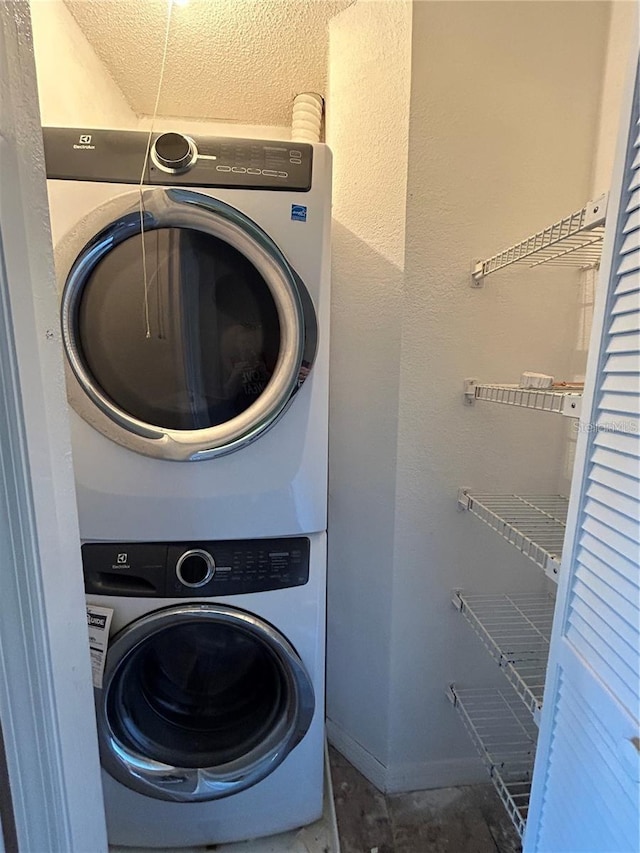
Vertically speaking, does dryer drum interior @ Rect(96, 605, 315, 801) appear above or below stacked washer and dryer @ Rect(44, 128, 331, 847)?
below

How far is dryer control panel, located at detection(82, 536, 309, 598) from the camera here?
40.2 inches

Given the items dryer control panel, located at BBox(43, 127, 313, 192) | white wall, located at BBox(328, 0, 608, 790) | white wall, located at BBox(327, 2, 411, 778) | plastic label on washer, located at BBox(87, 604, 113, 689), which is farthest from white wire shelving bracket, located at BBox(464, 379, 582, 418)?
plastic label on washer, located at BBox(87, 604, 113, 689)

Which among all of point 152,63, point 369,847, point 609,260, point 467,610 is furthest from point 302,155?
point 369,847

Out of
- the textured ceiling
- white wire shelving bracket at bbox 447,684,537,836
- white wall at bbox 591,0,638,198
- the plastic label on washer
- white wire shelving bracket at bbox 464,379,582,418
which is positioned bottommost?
white wire shelving bracket at bbox 447,684,537,836

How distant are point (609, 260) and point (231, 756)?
1302 mm

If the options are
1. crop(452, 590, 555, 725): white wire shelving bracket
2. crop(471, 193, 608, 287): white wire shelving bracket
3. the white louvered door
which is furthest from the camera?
crop(452, 590, 555, 725): white wire shelving bracket

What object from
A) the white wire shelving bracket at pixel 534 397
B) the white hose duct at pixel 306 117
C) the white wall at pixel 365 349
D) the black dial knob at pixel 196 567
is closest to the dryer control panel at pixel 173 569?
the black dial knob at pixel 196 567

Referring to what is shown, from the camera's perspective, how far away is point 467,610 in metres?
1.20

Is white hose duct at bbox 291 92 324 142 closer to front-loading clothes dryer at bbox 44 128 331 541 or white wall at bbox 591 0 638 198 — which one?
front-loading clothes dryer at bbox 44 128 331 541

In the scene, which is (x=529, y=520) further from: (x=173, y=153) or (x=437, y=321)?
(x=173, y=153)

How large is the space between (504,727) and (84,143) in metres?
1.81

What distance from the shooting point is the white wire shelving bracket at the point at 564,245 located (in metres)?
0.73

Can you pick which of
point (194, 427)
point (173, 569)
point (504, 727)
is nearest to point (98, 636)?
point (173, 569)

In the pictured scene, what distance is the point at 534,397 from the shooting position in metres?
0.87
